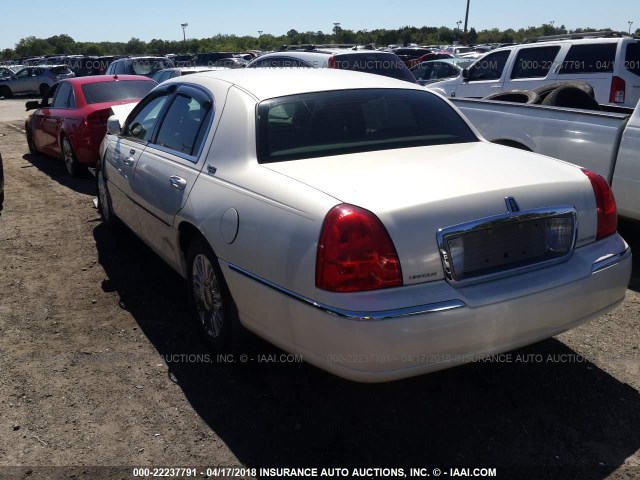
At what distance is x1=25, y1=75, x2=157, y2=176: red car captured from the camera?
8.88m

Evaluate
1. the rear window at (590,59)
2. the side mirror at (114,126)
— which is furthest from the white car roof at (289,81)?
the rear window at (590,59)

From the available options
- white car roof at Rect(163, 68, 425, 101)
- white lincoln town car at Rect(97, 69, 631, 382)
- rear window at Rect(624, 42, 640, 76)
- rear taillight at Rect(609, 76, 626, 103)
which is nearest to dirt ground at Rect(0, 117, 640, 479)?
white lincoln town car at Rect(97, 69, 631, 382)

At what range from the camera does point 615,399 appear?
3400mm

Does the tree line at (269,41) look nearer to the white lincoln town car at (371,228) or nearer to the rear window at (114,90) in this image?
the rear window at (114,90)

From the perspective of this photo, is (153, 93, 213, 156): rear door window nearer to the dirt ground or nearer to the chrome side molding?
the dirt ground

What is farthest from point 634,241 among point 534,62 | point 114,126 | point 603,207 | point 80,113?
point 80,113

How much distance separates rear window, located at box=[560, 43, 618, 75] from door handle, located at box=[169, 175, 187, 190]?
27.5 ft

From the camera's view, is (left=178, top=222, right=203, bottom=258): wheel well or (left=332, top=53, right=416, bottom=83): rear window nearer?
(left=178, top=222, right=203, bottom=258): wheel well

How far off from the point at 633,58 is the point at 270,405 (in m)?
9.10

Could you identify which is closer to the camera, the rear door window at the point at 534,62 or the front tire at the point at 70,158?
the front tire at the point at 70,158

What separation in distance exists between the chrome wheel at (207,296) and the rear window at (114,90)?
6.18m

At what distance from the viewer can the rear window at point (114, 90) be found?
30.5 feet

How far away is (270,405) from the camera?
3.41m

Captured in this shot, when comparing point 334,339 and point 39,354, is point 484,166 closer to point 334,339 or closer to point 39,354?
point 334,339
